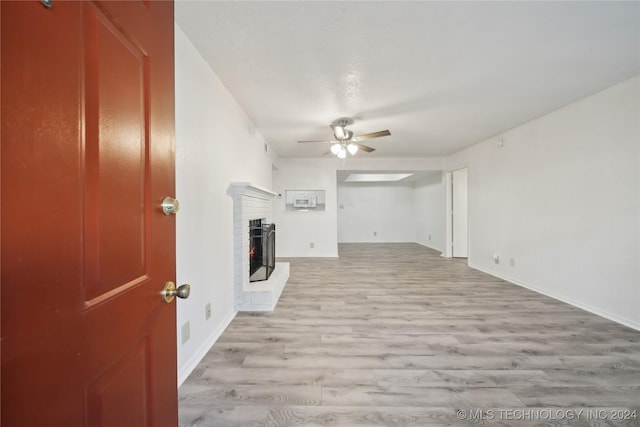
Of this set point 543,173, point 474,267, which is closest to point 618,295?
point 543,173

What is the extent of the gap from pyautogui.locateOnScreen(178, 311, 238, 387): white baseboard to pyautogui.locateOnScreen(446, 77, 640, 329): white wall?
393 centimetres

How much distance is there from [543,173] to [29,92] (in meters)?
4.56

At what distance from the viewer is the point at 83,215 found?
53 centimetres

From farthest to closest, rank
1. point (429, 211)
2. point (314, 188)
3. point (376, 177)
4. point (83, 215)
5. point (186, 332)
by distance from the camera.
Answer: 1. point (376, 177)
2. point (429, 211)
3. point (314, 188)
4. point (186, 332)
5. point (83, 215)

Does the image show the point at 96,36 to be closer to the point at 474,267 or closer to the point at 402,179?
the point at 474,267

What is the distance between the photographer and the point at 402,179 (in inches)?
312

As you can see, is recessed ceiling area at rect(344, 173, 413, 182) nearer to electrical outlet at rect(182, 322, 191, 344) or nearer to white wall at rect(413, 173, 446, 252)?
white wall at rect(413, 173, 446, 252)

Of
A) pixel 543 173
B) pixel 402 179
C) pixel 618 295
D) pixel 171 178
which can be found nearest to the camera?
pixel 171 178

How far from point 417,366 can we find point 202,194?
2109 mm

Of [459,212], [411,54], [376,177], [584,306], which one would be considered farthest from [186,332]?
[376,177]

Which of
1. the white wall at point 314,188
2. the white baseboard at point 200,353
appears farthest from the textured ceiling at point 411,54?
the white wall at point 314,188

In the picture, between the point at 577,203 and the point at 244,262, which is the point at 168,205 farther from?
the point at 577,203

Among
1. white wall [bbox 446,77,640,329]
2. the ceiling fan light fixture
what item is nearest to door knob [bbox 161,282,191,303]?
the ceiling fan light fixture

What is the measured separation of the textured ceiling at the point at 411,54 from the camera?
1.57m
